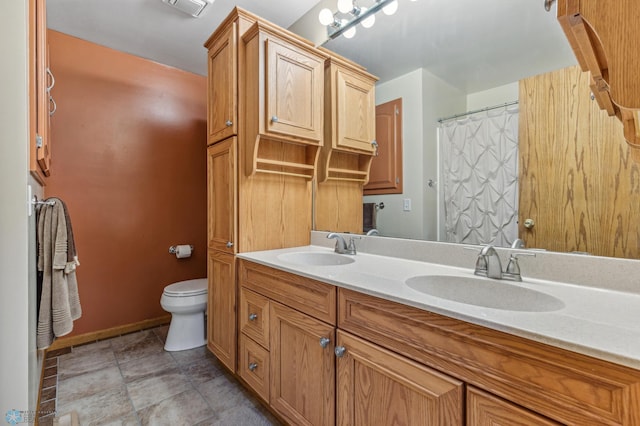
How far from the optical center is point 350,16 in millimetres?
1806

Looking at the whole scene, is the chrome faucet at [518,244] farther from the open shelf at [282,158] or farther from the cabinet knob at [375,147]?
the open shelf at [282,158]

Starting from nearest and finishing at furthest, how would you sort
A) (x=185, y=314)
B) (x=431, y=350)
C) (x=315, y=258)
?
(x=431, y=350) < (x=315, y=258) < (x=185, y=314)

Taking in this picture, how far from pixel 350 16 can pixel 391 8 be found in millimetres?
320

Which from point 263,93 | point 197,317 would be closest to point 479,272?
point 263,93

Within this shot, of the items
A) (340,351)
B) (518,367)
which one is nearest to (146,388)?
(340,351)

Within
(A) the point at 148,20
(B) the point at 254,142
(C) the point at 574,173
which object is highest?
(A) the point at 148,20

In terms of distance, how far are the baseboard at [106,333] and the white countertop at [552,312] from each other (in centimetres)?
201

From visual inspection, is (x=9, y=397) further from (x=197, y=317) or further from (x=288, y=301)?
(x=197, y=317)

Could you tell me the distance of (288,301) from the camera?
1308mm

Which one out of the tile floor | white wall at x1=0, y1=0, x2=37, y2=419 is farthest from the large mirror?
white wall at x1=0, y1=0, x2=37, y2=419

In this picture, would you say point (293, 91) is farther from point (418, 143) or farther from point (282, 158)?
point (418, 143)

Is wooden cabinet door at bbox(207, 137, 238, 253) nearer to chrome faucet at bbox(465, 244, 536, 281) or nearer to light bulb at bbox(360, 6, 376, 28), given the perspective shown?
light bulb at bbox(360, 6, 376, 28)

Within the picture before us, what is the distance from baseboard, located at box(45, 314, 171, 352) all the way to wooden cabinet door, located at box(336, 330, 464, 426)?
2151 mm

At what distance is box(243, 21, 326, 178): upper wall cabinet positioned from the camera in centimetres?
161
